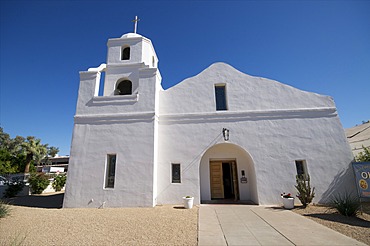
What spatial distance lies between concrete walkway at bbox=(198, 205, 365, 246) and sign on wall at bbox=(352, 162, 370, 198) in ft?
10.5

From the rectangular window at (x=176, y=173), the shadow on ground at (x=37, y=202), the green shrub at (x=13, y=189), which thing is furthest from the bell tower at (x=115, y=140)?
the green shrub at (x=13, y=189)

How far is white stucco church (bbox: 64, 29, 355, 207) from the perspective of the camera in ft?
29.8

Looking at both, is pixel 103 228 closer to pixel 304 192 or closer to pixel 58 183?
pixel 304 192

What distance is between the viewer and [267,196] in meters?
8.96

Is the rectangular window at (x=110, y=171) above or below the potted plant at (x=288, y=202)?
above

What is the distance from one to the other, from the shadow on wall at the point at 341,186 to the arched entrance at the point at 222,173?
3.39 metres

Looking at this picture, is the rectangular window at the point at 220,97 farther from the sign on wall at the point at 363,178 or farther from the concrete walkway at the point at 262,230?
the sign on wall at the point at 363,178

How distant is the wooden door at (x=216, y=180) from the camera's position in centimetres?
1073

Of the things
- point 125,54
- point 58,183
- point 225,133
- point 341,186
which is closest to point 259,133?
point 225,133

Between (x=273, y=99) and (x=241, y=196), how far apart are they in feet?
18.8

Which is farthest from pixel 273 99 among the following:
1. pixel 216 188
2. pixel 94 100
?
pixel 94 100

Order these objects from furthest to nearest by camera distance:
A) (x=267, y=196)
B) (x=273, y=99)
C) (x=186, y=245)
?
(x=273, y=99) → (x=267, y=196) → (x=186, y=245)

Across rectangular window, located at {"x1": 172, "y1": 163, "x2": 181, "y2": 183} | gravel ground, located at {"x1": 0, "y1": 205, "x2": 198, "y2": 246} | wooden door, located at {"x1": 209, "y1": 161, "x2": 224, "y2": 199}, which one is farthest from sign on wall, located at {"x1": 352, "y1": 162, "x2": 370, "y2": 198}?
rectangular window, located at {"x1": 172, "y1": 163, "x2": 181, "y2": 183}

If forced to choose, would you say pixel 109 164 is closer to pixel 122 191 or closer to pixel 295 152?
pixel 122 191
